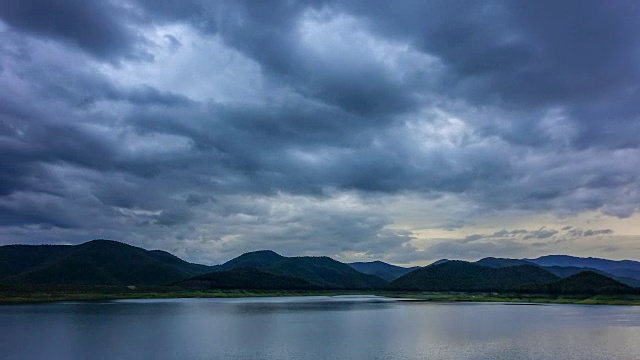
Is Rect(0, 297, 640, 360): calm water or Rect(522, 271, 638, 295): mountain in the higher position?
Rect(522, 271, 638, 295): mountain

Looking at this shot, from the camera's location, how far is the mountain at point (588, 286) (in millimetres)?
169375

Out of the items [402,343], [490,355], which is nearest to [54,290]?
[402,343]

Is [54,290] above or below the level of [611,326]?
above

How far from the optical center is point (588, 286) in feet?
606

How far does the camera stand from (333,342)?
205ft

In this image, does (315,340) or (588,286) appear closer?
(315,340)

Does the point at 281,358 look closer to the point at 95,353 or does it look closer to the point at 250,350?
the point at 250,350

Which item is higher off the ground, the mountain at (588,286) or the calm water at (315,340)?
the mountain at (588,286)

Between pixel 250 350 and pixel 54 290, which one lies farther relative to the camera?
pixel 54 290

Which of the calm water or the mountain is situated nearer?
the calm water

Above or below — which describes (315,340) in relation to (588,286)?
below

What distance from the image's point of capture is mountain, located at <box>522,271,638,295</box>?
169 meters

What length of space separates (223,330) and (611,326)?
192 ft

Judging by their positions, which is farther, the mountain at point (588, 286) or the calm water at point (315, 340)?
the mountain at point (588, 286)
